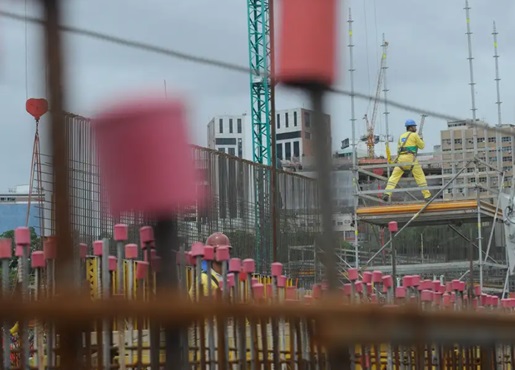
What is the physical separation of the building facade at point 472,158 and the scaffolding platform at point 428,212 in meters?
0.27

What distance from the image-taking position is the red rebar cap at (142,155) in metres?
1.92

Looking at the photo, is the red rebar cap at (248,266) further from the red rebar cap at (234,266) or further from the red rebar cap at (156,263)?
the red rebar cap at (156,263)

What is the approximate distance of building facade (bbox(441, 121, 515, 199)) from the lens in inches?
596

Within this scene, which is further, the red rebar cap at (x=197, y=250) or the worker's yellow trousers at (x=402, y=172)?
the worker's yellow trousers at (x=402, y=172)

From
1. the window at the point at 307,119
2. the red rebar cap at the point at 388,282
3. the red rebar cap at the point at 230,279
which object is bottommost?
the red rebar cap at the point at 388,282

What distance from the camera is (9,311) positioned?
5.79 feet

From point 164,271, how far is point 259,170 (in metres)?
10.3

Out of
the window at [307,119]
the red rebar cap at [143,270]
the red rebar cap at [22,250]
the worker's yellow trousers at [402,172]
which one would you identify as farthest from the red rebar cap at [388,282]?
the window at [307,119]

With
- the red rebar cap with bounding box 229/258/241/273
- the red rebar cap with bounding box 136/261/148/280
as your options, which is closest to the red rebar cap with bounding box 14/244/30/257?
the red rebar cap with bounding box 229/258/241/273

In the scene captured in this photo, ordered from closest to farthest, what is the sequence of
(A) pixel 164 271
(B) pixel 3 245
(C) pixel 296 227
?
(A) pixel 164 271, (B) pixel 3 245, (C) pixel 296 227

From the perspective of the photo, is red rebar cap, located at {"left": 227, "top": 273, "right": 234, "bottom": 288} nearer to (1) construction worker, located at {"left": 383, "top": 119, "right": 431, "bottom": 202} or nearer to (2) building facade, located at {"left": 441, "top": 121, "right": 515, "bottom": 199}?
(1) construction worker, located at {"left": 383, "top": 119, "right": 431, "bottom": 202}

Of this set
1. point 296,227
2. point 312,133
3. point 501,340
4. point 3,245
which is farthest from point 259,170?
point 312,133

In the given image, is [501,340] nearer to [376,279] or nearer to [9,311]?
[9,311]

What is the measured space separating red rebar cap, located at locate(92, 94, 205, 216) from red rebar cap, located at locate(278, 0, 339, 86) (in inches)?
11.2
